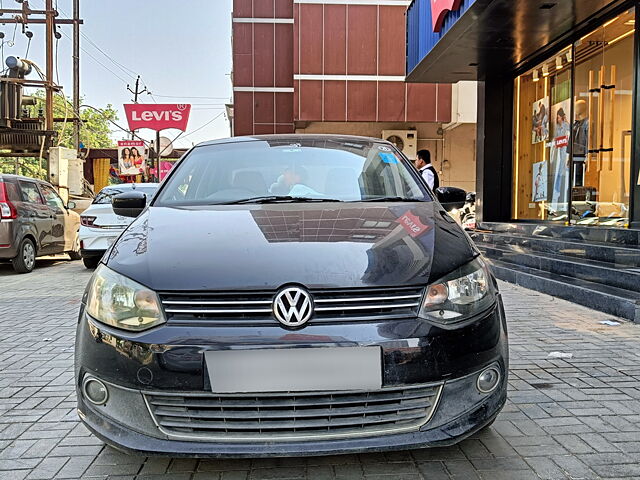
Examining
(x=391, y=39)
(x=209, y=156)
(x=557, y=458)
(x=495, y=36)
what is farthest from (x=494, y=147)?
(x=557, y=458)

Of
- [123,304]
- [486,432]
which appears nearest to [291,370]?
[123,304]

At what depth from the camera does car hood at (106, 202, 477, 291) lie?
2.08 m

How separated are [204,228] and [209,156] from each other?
1215 mm

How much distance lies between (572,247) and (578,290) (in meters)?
1.21

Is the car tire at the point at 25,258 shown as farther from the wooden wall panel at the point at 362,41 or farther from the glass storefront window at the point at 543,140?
the wooden wall panel at the point at 362,41

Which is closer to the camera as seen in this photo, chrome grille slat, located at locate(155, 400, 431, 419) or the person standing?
chrome grille slat, located at locate(155, 400, 431, 419)

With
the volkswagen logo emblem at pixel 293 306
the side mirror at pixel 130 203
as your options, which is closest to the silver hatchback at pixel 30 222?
the side mirror at pixel 130 203

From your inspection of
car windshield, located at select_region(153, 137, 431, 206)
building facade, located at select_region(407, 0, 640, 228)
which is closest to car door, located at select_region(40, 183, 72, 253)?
building facade, located at select_region(407, 0, 640, 228)

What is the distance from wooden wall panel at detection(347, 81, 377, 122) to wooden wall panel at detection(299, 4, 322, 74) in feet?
3.84

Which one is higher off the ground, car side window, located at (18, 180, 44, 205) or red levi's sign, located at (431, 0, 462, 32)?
red levi's sign, located at (431, 0, 462, 32)

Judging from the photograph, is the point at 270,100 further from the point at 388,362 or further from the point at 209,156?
the point at 388,362

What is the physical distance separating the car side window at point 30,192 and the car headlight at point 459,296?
9013 mm

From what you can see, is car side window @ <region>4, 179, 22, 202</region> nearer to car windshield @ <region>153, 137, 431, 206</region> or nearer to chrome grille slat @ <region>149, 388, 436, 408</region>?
car windshield @ <region>153, 137, 431, 206</region>

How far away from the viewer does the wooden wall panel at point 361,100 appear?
16.6 meters
